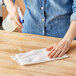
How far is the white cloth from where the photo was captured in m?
0.98

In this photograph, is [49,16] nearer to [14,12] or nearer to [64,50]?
[14,12]

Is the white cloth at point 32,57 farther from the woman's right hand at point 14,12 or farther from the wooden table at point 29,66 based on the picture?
the woman's right hand at point 14,12

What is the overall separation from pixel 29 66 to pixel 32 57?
0.31 feet

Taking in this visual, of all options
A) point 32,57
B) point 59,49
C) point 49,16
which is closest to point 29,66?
point 32,57

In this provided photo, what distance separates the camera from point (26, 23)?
5.09 ft

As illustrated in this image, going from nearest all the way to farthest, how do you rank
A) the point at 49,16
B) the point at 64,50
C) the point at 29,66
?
the point at 29,66, the point at 64,50, the point at 49,16

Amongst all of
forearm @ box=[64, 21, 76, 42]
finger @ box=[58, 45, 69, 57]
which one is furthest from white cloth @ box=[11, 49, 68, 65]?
forearm @ box=[64, 21, 76, 42]

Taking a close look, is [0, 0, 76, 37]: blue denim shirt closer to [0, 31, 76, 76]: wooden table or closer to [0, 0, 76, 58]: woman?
[0, 0, 76, 58]: woman

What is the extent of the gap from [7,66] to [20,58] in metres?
0.10

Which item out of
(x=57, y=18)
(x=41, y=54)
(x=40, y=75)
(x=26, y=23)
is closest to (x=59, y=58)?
(x=41, y=54)

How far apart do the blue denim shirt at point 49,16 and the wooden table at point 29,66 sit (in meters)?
0.15

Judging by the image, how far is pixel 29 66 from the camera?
37.2 inches

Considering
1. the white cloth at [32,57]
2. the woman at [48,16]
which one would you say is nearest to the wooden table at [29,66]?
the white cloth at [32,57]

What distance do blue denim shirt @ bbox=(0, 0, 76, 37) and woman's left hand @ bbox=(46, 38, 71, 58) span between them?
28 centimetres
